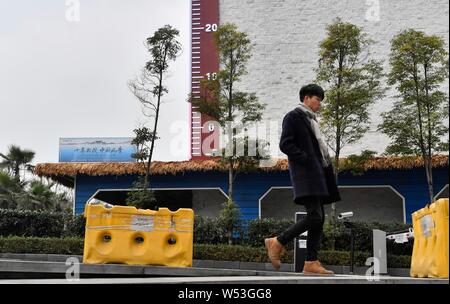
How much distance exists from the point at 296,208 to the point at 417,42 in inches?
247

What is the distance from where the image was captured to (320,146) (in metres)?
4.69

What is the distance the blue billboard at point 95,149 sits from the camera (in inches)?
758

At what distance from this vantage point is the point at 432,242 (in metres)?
5.48

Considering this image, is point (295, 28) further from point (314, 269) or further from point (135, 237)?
point (314, 269)

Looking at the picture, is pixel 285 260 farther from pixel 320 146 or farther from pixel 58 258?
pixel 320 146

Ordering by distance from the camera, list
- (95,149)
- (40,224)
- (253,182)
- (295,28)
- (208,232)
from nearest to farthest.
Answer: (208,232) → (40,224) → (253,182) → (295,28) → (95,149)

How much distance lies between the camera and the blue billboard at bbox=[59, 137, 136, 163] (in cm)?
1925

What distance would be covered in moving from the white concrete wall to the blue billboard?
4.62 m

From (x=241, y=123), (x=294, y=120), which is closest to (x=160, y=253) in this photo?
(x=294, y=120)

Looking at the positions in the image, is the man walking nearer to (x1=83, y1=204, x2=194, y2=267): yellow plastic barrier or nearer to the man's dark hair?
the man's dark hair

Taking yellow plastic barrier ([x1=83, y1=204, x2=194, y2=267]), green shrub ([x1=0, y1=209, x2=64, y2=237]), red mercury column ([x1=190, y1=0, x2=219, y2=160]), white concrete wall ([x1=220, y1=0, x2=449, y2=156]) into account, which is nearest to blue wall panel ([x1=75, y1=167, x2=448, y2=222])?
red mercury column ([x1=190, y1=0, x2=219, y2=160])

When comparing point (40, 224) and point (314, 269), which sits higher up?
point (40, 224)

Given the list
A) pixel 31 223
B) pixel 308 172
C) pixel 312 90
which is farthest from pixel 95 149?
pixel 308 172

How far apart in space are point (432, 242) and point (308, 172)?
1.77 m
